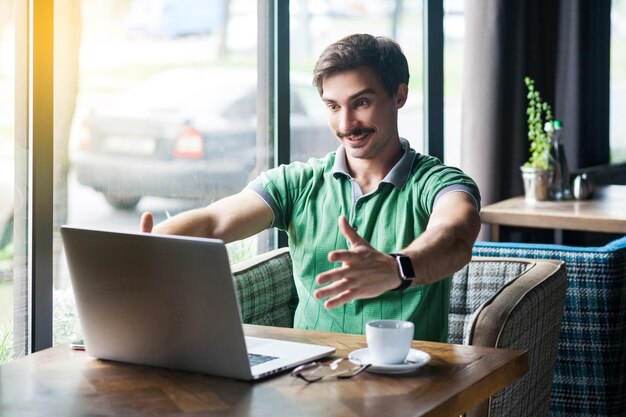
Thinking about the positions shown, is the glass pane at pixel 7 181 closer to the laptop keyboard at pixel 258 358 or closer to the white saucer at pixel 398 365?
the laptop keyboard at pixel 258 358

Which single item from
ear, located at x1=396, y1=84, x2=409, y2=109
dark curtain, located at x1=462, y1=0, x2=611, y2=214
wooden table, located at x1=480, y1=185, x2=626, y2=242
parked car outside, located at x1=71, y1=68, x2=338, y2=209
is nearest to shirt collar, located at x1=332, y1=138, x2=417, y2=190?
ear, located at x1=396, y1=84, x2=409, y2=109

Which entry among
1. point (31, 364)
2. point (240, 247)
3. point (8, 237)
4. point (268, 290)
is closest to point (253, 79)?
point (240, 247)

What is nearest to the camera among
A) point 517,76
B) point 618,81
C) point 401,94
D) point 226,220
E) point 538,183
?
point 226,220

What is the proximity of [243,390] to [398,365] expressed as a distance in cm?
27

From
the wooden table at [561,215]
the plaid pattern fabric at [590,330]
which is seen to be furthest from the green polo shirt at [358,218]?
the wooden table at [561,215]

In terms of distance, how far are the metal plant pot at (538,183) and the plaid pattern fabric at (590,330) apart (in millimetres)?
1340

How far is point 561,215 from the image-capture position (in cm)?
385

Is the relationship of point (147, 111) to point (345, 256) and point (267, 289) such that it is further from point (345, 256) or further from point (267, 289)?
point (345, 256)

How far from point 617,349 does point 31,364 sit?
1.77m

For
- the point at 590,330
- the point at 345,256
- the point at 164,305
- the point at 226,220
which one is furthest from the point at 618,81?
the point at 164,305

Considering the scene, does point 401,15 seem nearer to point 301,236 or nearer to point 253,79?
point 253,79

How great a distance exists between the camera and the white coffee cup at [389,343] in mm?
1692

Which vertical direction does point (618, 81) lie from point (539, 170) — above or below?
above

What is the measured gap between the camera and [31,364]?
5.97ft
